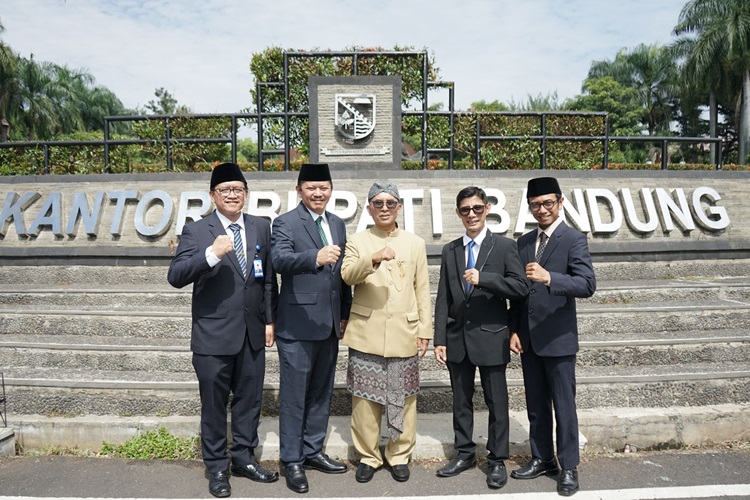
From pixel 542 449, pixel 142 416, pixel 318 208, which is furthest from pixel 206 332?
pixel 542 449

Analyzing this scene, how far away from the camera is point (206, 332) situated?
10.4ft

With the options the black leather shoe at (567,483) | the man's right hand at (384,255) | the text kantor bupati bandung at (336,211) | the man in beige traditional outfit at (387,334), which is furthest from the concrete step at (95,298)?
the black leather shoe at (567,483)

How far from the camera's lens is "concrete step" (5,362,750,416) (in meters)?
4.20

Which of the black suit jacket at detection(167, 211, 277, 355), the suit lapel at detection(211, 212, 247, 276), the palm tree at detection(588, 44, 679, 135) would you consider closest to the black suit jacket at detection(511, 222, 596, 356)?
the black suit jacket at detection(167, 211, 277, 355)

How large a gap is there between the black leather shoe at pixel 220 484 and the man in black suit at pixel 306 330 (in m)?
0.36

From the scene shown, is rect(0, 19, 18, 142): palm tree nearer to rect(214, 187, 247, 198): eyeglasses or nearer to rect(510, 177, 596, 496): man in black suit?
rect(214, 187, 247, 198): eyeglasses

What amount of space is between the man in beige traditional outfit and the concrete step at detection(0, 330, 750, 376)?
1455 mm

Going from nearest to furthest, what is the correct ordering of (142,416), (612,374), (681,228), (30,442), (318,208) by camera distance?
(318,208), (30,442), (142,416), (612,374), (681,228)

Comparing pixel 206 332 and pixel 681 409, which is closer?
pixel 206 332

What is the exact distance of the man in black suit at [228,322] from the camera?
318 centimetres

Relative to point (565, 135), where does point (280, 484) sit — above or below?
below

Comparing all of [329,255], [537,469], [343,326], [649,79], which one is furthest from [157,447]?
[649,79]

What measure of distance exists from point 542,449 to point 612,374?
1.49 meters

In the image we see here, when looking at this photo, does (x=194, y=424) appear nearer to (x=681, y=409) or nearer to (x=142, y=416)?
(x=142, y=416)
